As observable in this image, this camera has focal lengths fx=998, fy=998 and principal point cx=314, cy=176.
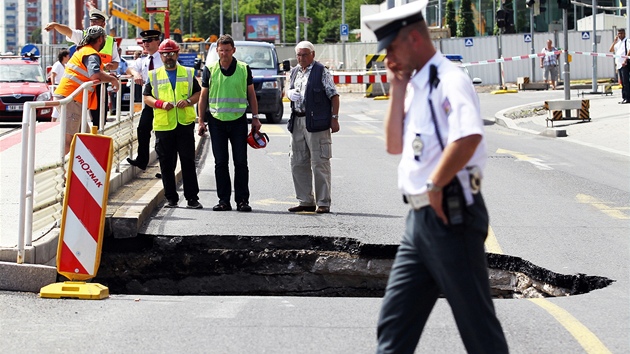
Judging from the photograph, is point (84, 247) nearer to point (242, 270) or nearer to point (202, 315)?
point (202, 315)

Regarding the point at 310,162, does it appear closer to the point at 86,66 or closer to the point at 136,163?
the point at 86,66

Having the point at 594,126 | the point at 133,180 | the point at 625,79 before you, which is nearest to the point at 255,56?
the point at 594,126

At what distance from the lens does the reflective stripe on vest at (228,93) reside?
11.0 metres

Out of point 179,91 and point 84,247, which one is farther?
point 179,91

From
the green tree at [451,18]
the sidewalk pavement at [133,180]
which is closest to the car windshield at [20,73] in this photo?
the sidewalk pavement at [133,180]

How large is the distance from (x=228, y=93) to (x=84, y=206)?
3.63m

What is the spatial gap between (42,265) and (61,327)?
4.10ft

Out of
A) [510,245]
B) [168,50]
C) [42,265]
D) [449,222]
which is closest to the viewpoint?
[449,222]

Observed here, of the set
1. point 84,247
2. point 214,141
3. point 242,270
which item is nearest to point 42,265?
point 84,247

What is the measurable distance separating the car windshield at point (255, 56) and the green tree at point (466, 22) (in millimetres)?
37421

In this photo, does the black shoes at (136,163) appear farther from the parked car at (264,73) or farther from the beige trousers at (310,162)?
the parked car at (264,73)

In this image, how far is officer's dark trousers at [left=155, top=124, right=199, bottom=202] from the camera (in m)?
11.2

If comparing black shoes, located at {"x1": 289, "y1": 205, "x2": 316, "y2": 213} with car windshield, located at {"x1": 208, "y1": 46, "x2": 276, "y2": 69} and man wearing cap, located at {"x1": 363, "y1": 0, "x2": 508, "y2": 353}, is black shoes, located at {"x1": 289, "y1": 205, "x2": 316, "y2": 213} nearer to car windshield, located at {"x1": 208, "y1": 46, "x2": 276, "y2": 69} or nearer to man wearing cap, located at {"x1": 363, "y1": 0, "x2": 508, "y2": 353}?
man wearing cap, located at {"x1": 363, "y1": 0, "x2": 508, "y2": 353}

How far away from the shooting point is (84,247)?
24.9 feet
